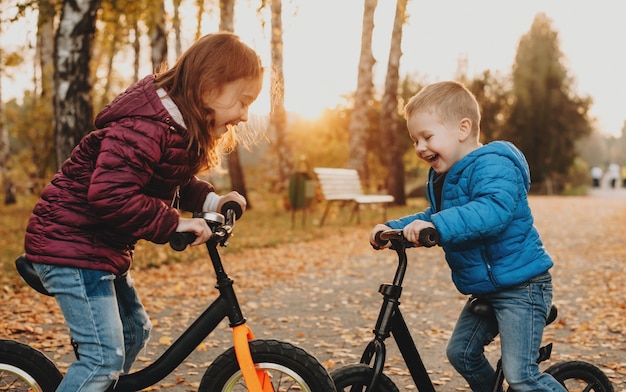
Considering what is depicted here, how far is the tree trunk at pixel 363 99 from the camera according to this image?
693 inches

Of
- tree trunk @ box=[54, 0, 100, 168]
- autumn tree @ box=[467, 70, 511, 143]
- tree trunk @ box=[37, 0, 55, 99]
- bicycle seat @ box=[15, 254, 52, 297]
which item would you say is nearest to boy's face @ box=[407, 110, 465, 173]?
bicycle seat @ box=[15, 254, 52, 297]

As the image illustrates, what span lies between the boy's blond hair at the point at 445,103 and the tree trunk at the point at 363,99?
1517cm

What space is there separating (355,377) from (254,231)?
35.3 ft

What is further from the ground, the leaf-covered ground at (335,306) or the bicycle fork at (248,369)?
the bicycle fork at (248,369)

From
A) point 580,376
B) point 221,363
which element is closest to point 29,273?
point 221,363

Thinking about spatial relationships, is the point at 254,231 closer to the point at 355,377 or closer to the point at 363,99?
the point at 363,99

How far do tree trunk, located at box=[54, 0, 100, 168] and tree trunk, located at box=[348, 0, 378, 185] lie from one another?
32.5 feet

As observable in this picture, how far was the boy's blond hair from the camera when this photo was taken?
9.12ft

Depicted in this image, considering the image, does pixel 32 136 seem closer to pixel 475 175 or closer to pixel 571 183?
pixel 475 175

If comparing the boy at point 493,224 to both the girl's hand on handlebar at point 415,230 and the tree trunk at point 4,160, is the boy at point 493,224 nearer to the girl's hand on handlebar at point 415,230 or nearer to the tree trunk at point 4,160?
the girl's hand on handlebar at point 415,230

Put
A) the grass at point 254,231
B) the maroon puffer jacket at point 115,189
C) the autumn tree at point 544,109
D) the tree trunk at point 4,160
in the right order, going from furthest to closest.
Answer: the autumn tree at point 544,109
the tree trunk at point 4,160
the grass at point 254,231
the maroon puffer jacket at point 115,189

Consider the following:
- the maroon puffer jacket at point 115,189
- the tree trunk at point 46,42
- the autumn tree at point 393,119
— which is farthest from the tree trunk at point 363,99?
the maroon puffer jacket at point 115,189

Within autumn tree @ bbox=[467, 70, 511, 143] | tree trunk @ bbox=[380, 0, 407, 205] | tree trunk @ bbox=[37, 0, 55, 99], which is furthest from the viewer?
autumn tree @ bbox=[467, 70, 511, 143]

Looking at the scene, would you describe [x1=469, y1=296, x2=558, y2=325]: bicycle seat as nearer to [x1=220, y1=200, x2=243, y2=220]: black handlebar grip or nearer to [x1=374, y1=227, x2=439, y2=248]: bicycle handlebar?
[x1=374, y1=227, x2=439, y2=248]: bicycle handlebar
